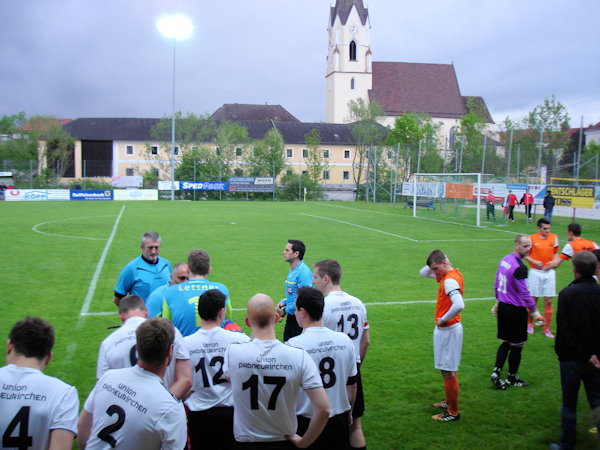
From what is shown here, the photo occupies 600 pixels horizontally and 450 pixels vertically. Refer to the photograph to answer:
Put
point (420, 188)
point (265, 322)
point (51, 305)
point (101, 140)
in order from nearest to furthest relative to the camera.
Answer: point (265, 322), point (51, 305), point (420, 188), point (101, 140)

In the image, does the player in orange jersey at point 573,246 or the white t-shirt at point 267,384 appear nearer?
the white t-shirt at point 267,384

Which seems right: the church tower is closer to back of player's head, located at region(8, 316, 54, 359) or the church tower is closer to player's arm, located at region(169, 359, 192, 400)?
player's arm, located at region(169, 359, 192, 400)

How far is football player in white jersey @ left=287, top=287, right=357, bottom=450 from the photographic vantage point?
3.88m

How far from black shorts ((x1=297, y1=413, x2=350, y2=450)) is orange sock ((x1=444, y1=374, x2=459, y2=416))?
209cm

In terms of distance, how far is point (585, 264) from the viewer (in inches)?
193

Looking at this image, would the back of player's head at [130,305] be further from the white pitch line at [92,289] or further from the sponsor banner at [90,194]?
the sponsor banner at [90,194]

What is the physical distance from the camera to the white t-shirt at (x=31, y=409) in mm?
2916

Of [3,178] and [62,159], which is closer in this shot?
[3,178]

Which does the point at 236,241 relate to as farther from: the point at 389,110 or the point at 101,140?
the point at 389,110

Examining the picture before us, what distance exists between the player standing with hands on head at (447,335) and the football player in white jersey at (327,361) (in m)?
Result: 2.03

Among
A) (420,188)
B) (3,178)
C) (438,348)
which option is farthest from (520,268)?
(3,178)

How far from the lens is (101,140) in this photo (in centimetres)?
7638

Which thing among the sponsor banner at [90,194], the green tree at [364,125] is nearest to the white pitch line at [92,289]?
the sponsor banner at [90,194]

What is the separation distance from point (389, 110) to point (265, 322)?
93601mm
